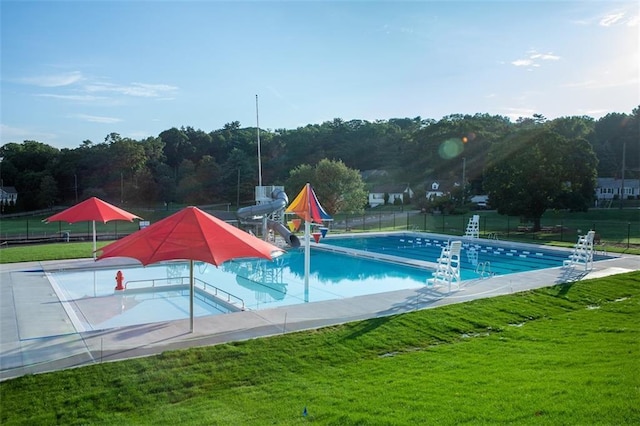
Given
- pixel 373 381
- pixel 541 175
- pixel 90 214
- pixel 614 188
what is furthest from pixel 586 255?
pixel 614 188

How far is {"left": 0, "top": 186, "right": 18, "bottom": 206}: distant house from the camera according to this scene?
55.6 metres

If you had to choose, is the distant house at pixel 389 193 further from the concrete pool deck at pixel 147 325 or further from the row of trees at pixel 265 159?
the concrete pool deck at pixel 147 325

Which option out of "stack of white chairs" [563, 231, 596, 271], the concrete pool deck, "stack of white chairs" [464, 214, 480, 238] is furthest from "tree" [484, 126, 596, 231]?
the concrete pool deck

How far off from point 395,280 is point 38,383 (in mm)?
12053

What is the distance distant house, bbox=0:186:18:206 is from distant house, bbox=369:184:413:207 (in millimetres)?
44590

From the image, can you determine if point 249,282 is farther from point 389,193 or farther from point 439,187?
point 439,187

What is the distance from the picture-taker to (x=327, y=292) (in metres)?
14.5

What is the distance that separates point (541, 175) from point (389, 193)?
3538cm

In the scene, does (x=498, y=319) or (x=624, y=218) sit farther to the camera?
(x=624, y=218)

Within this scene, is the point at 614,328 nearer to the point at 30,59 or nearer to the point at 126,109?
the point at 30,59

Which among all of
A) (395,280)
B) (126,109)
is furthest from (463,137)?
(395,280)

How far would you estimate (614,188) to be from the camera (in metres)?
61.8

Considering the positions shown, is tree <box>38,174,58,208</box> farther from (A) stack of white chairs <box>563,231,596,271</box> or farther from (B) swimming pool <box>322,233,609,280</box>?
(A) stack of white chairs <box>563,231,596,271</box>

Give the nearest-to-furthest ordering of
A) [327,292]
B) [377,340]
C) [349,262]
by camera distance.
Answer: [377,340] → [327,292] → [349,262]
